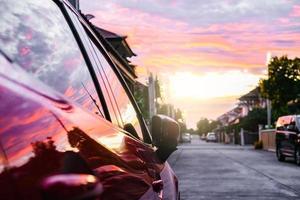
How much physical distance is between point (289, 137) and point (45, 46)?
23491 millimetres

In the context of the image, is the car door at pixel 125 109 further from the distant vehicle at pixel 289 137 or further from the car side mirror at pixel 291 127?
the car side mirror at pixel 291 127

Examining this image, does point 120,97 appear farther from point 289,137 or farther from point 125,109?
point 289,137

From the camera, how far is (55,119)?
1.35 m

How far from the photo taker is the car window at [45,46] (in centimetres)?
147

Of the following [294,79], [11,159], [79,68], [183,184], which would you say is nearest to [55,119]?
[11,159]

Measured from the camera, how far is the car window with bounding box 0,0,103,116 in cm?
147

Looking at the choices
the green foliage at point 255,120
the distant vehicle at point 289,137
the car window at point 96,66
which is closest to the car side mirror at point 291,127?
the distant vehicle at point 289,137

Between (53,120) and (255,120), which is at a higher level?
(255,120)

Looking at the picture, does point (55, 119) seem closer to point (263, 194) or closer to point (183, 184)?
point (263, 194)

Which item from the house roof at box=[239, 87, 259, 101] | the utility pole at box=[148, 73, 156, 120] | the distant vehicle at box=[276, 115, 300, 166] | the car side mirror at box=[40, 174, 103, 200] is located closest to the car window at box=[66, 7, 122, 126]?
the car side mirror at box=[40, 174, 103, 200]

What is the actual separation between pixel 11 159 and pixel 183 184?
44.5 ft

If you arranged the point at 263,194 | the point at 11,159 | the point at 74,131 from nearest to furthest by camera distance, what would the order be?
1. the point at 11,159
2. the point at 74,131
3. the point at 263,194

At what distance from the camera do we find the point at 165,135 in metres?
3.25

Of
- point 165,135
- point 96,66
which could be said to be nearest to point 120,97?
point 165,135
